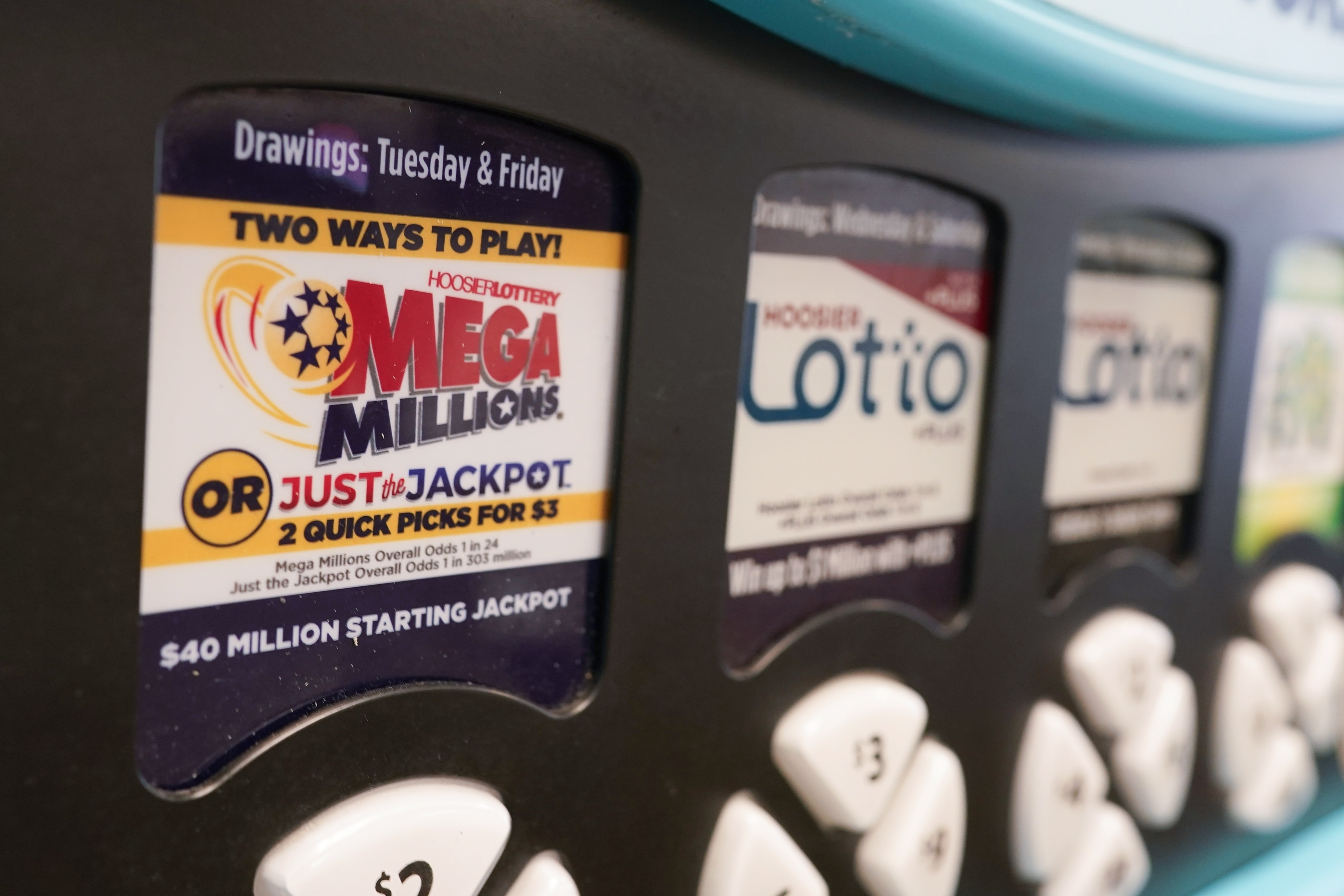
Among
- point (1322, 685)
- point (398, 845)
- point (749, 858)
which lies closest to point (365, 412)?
point (398, 845)

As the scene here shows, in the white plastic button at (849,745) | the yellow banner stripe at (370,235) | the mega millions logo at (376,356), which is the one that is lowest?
the white plastic button at (849,745)

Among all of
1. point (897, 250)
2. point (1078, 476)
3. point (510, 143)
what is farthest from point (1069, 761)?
point (510, 143)

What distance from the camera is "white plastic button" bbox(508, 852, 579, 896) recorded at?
434 millimetres

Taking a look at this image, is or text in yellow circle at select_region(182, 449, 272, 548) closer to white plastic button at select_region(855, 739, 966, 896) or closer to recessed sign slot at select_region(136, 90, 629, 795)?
recessed sign slot at select_region(136, 90, 629, 795)

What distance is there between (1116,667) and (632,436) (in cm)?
37

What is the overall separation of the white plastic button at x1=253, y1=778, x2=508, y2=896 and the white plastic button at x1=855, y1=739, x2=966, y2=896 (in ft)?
0.68

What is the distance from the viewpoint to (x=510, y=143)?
40 centimetres

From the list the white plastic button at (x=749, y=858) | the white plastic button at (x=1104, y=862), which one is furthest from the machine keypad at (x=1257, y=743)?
the white plastic button at (x=749, y=858)

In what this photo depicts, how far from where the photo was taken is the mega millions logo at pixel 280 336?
350 mm

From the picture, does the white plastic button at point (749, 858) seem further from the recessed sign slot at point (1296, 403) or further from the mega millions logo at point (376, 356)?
the recessed sign slot at point (1296, 403)

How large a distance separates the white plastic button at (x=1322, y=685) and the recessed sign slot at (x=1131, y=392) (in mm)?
178

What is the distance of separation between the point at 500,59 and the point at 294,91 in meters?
0.07

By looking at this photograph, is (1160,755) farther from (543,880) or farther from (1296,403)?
(543,880)

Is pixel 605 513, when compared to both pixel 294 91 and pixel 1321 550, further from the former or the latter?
pixel 1321 550
